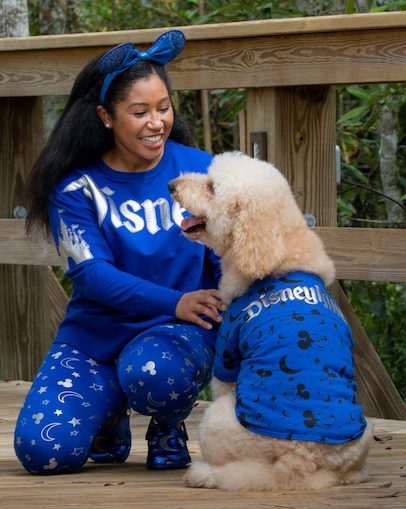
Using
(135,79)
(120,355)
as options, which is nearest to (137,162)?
(135,79)

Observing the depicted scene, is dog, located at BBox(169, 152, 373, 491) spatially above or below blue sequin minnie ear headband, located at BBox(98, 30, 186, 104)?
below

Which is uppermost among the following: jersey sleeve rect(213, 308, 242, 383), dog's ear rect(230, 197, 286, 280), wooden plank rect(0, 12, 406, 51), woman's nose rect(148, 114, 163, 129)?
wooden plank rect(0, 12, 406, 51)

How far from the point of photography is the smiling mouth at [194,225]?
326cm

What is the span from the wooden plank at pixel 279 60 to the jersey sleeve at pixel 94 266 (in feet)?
2.93

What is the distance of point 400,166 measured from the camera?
6.36 meters

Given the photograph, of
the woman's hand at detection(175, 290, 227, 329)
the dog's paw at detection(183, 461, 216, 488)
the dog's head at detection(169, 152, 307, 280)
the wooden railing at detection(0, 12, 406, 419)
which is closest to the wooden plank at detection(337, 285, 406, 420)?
the wooden railing at detection(0, 12, 406, 419)

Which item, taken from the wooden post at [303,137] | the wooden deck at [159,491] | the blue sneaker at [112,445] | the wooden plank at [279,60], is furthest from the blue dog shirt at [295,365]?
the wooden post at [303,137]

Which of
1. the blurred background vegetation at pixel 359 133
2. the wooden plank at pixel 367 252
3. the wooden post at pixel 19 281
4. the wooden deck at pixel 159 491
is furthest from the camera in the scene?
the blurred background vegetation at pixel 359 133

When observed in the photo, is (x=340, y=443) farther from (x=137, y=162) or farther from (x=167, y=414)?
(x=137, y=162)

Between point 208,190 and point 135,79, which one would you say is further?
point 135,79

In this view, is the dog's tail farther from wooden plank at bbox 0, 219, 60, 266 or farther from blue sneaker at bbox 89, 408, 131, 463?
wooden plank at bbox 0, 219, 60, 266

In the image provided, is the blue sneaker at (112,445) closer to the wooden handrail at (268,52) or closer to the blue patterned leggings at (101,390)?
the blue patterned leggings at (101,390)

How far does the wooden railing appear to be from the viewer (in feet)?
13.2

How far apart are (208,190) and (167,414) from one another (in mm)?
723
